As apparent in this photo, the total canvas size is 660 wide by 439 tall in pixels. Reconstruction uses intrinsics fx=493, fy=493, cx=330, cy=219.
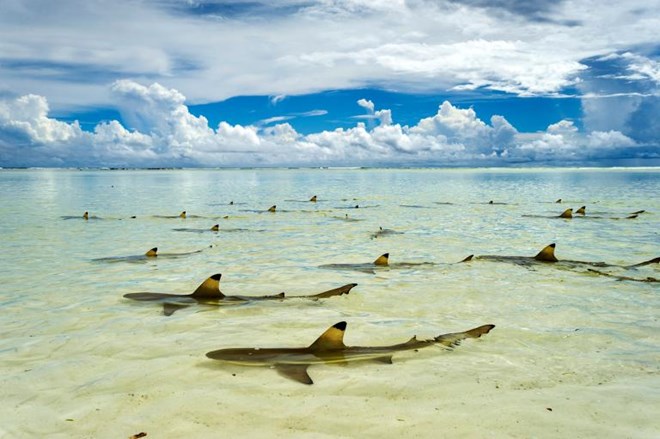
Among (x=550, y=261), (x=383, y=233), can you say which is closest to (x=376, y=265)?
(x=550, y=261)

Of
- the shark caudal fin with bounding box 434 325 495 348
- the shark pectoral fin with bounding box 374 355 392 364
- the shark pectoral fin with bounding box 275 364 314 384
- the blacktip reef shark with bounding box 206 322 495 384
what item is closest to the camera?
the shark pectoral fin with bounding box 275 364 314 384

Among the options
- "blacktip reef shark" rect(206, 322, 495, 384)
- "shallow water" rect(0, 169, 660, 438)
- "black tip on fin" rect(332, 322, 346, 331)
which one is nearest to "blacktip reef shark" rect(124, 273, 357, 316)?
"shallow water" rect(0, 169, 660, 438)

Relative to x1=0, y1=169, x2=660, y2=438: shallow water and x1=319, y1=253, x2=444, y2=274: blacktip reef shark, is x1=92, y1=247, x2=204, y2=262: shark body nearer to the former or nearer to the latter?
x1=0, y1=169, x2=660, y2=438: shallow water

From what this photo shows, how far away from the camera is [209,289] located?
998 cm

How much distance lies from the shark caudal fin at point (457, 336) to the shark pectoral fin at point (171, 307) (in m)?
4.96

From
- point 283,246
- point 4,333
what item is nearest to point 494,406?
point 4,333

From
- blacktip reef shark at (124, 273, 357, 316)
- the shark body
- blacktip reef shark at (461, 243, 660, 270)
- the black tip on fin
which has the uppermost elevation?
the black tip on fin

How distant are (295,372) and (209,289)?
442 centimetres

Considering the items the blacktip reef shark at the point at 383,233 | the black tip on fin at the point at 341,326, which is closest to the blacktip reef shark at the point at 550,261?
the blacktip reef shark at the point at 383,233

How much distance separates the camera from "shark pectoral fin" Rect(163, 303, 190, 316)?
30.4 ft

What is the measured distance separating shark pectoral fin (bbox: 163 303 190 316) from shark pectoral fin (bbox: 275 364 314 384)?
3804 millimetres

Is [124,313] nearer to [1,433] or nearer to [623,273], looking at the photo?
[1,433]

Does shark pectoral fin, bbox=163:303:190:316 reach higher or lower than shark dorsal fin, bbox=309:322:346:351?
lower

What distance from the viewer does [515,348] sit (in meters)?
7.39
